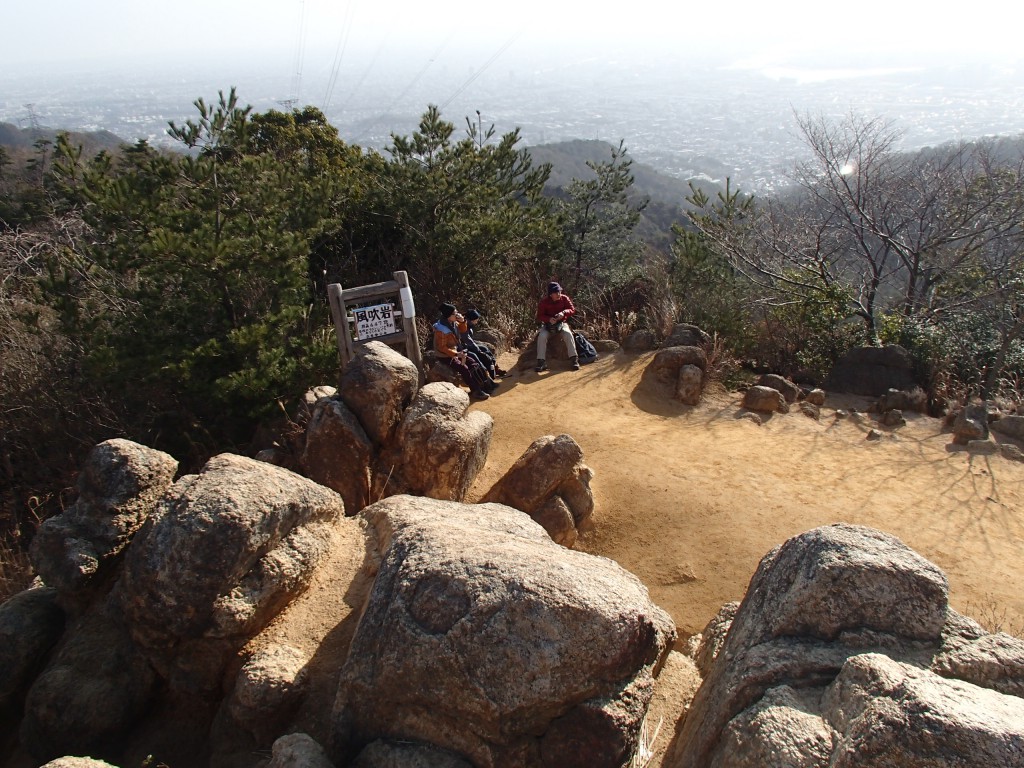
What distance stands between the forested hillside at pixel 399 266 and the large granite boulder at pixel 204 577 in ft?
9.17

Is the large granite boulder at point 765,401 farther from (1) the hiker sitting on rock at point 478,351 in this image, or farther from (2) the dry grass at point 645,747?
(2) the dry grass at point 645,747

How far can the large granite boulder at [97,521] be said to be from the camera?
3.46 meters

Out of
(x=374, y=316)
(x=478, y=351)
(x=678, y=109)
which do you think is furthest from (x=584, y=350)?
(x=678, y=109)

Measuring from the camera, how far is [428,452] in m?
5.14

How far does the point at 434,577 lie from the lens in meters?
2.64

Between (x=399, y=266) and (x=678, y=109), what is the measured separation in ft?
303

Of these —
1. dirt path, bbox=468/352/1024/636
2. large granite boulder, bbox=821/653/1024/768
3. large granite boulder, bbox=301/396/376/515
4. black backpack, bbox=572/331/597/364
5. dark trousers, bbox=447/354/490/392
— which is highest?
large granite boulder, bbox=821/653/1024/768

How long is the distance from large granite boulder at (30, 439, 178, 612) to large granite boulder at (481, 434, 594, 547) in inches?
101

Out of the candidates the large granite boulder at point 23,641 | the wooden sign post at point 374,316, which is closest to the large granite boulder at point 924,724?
the large granite boulder at point 23,641

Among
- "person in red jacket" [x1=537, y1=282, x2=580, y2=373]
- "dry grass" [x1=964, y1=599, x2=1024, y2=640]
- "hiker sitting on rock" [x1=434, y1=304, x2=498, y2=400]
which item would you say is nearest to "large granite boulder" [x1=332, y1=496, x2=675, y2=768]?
"dry grass" [x1=964, y1=599, x2=1024, y2=640]

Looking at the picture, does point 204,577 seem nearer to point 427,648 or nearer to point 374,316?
point 427,648

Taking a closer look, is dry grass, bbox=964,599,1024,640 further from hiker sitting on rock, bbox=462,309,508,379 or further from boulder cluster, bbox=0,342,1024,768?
hiker sitting on rock, bbox=462,309,508,379

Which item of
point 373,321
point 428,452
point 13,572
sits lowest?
point 13,572

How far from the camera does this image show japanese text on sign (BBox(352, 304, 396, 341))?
687cm
